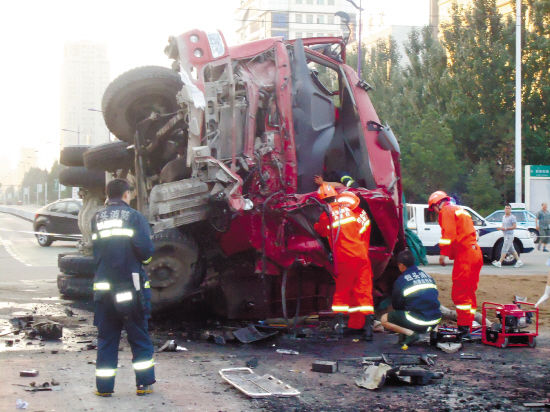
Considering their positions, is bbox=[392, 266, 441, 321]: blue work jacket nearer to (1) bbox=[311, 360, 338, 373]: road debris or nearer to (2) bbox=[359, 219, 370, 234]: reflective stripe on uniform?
(2) bbox=[359, 219, 370, 234]: reflective stripe on uniform

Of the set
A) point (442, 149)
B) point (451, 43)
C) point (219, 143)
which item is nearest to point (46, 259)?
point (219, 143)

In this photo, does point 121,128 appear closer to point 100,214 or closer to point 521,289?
point 100,214

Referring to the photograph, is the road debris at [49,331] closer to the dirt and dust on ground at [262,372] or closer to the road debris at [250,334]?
the dirt and dust on ground at [262,372]

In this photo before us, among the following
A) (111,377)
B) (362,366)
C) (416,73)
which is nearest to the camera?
(111,377)

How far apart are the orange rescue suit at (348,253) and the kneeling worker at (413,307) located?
27cm

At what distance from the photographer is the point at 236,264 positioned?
7.55 m

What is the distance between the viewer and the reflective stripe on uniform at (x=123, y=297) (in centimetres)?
495

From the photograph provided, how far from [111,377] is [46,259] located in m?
13.1

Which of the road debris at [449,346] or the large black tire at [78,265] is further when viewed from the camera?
the large black tire at [78,265]

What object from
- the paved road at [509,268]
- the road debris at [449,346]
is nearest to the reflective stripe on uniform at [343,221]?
the road debris at [449,346]

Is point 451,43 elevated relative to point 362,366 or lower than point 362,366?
elevated

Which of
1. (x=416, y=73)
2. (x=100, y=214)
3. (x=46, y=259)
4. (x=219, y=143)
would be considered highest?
(x=416, y=73)

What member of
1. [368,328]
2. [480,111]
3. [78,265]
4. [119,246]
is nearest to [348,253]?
[368,328]

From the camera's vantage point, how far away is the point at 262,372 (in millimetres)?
5688
